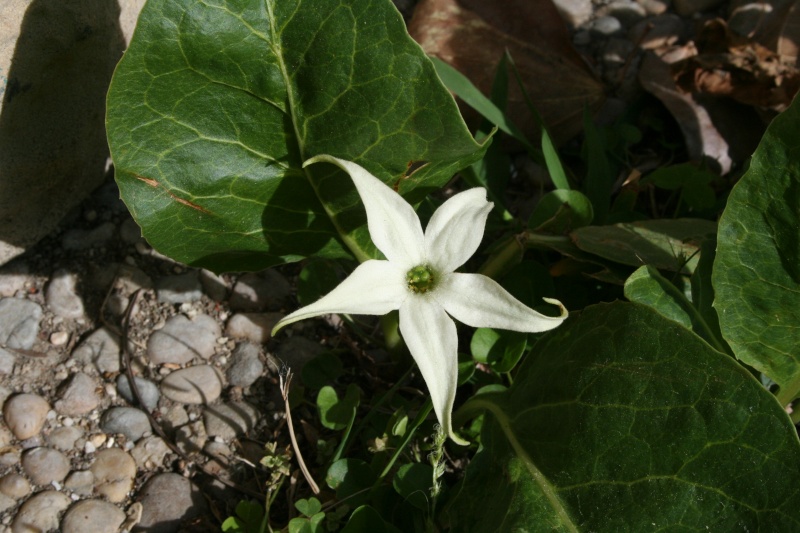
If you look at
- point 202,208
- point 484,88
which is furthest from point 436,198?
point 202,208

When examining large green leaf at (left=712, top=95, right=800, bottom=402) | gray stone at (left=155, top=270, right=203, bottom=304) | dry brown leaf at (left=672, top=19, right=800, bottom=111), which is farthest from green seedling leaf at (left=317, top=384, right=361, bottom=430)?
dry brown leaf at (left=672, top=19, right=800, bottom=111)

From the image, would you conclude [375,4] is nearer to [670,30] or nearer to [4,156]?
[4,156]

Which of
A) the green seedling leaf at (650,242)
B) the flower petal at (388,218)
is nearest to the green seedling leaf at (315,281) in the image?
the flower petal at (388,218)

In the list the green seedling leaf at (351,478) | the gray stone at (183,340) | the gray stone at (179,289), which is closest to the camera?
the green seedling leaf at (351,478)

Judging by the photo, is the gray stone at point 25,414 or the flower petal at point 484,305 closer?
the flower petal at point 484,305

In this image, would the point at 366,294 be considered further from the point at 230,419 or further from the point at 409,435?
the point at 230,419

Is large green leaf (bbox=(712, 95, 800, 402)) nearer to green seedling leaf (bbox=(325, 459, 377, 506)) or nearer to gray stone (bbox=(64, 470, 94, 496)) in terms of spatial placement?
green seedling leaf (bbox=(325, 459, 377, 506))

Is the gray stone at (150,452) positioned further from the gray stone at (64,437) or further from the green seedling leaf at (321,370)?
the green seedling leaf at (321,370)
